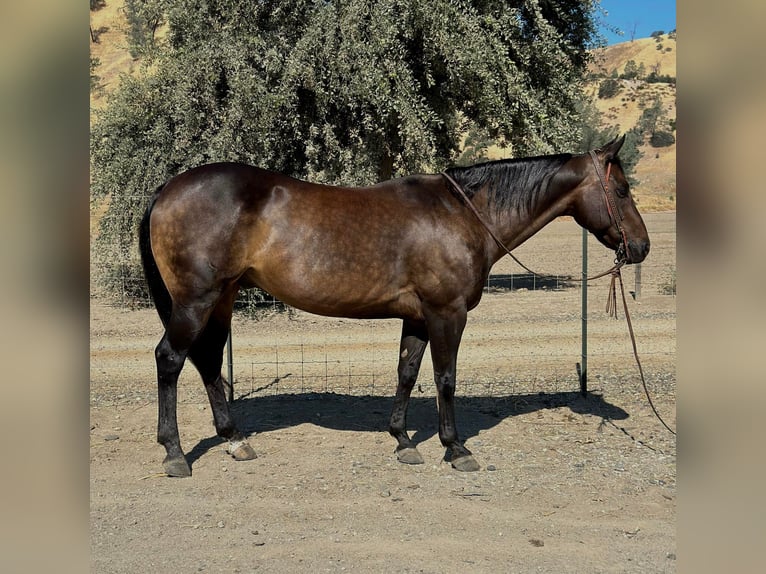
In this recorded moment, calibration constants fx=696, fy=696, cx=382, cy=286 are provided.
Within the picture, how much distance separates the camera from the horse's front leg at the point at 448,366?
16.6 feet

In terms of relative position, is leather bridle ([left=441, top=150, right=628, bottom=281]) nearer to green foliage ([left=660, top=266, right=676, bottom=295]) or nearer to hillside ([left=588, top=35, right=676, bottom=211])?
green foliage ([left=660, top=266, right=676, bottom=295])

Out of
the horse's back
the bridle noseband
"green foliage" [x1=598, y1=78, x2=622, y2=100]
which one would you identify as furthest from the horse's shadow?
"green foliage" [x1=598, y1=78, x2=622, y2=100]

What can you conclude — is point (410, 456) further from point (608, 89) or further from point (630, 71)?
point (630, 71)

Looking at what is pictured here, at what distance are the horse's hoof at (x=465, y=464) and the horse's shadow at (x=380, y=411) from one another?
70 cm

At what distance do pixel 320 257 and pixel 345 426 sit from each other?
1.96 metres

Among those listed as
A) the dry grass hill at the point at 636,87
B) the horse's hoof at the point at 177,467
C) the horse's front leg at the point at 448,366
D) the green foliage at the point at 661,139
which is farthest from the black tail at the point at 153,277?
the green foliage at the point at 661,139

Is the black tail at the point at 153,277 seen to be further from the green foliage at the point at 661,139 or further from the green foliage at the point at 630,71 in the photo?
the green foliage at the point at 630,71

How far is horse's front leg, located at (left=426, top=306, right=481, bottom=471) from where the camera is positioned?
507 cm

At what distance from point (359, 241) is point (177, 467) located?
82.7 inches

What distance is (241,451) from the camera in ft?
17.7

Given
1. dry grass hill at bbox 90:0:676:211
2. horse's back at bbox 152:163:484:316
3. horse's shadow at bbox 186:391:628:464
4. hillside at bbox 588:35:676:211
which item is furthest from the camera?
dry grass hill at bbox 90:0:676:211

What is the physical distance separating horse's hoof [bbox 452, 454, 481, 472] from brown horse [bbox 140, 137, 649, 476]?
0.4 inches
